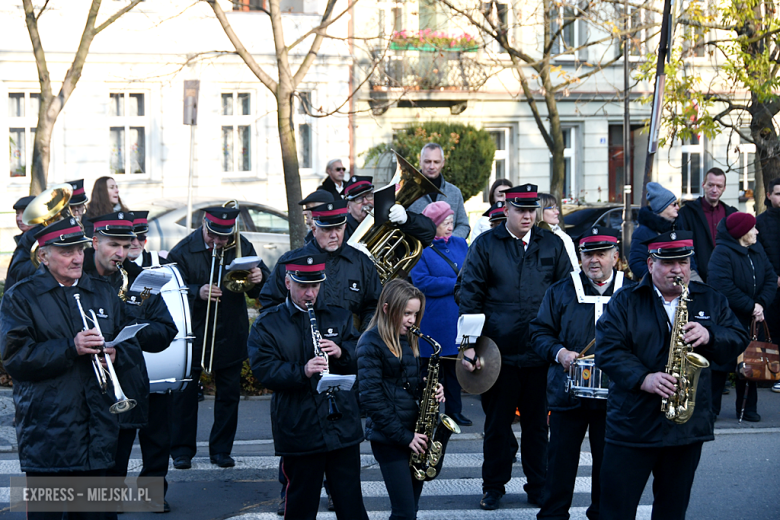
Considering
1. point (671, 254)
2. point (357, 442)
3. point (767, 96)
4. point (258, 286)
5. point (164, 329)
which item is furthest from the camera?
point (767, 96)

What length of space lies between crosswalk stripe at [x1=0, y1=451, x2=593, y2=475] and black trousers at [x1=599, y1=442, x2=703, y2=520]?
8.86ft

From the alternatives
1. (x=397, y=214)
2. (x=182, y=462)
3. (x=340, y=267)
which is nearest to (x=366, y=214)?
(x=397, y=214)

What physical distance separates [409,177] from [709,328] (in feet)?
11.1

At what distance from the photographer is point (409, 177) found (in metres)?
7.68

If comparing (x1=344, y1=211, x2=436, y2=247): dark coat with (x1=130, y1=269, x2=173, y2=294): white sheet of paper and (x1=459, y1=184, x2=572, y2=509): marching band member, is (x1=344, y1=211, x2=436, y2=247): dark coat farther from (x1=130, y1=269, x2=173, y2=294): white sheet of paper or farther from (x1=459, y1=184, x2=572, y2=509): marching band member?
(x1=130, y1=269, x2=173, y2=294): white sheet of paper

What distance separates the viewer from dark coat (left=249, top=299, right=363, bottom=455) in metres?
5.12

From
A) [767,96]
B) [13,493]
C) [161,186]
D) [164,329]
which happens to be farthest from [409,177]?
[161,186]

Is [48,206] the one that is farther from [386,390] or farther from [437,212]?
[437,212]

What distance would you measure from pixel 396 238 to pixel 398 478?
2619 millimetres

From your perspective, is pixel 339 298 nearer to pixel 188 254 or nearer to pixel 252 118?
pixel 188 254

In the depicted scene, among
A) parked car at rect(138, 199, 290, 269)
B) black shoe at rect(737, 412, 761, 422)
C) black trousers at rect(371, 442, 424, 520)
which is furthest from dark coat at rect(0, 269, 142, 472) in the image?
parked car at rect(138, 199, 290, 269)

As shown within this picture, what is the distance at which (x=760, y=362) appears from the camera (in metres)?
8.79

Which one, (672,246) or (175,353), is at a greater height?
(672,246)

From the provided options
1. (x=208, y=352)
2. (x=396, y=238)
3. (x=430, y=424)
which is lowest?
(x=430, y=424)
